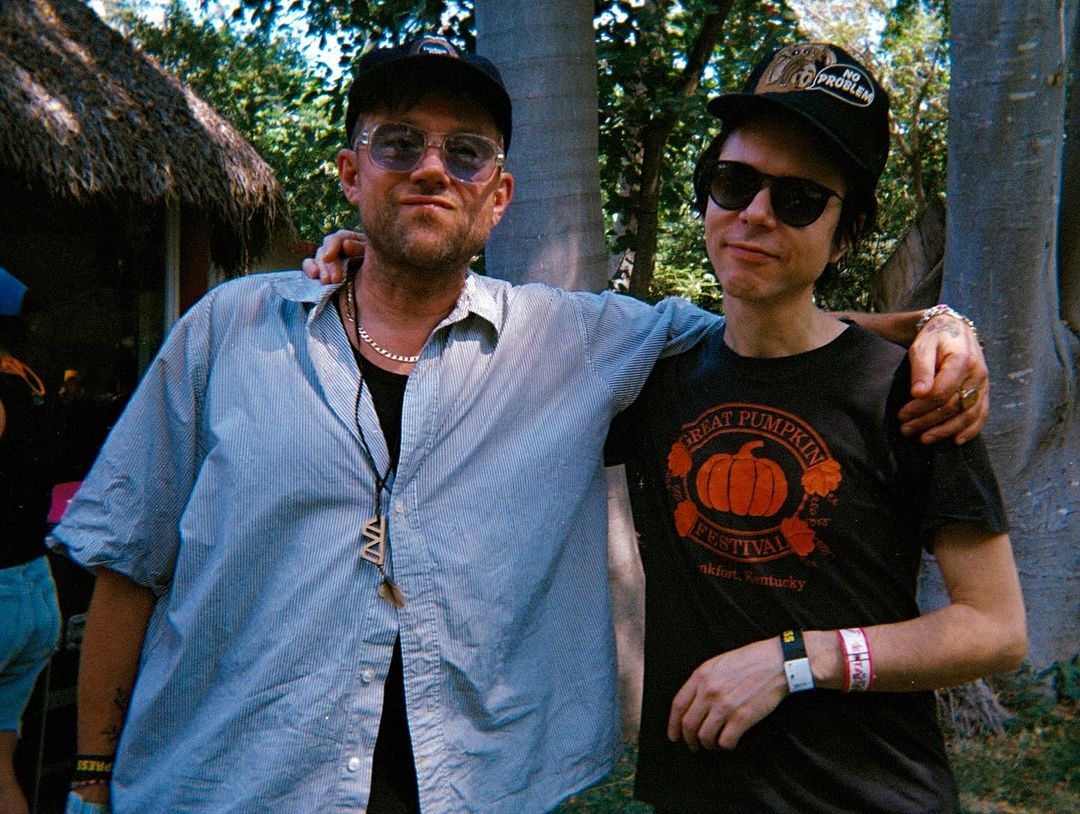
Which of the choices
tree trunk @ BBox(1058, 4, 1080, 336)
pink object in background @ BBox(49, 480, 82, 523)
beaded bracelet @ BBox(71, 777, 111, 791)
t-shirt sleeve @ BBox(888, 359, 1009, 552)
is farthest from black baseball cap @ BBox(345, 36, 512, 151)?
tree trunk @ BBox(1058, 4, 1080, 336)

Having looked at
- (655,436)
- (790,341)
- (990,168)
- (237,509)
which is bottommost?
(237,509)

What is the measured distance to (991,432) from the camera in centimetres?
443

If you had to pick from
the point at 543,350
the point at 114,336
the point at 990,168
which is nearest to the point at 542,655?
the point at 543,350

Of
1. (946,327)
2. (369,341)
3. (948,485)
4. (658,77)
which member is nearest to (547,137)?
(369,341)

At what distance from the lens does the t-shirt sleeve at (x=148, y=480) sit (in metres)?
1.95

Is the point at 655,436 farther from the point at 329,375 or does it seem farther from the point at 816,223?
the point at 329,375

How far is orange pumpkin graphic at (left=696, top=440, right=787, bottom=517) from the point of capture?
1851 millimetres

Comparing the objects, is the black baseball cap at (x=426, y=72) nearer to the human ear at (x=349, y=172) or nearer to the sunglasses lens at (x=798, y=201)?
the human ear at (x=349, y=172)

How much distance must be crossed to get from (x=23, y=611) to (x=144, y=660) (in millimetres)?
1785

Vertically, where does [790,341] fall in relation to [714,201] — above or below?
below

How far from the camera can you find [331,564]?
188 centimetres

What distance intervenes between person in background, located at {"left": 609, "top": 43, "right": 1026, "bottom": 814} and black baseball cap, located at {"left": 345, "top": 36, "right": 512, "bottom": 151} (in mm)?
518

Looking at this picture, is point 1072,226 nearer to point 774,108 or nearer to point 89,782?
point 774,108

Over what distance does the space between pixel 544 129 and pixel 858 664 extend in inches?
94.5
